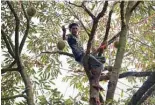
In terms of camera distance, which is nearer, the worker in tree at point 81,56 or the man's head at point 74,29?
the worker in tree at point 81,56

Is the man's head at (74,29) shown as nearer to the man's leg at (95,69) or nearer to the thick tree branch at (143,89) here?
the man's leg at (95,69)

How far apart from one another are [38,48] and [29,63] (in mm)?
460

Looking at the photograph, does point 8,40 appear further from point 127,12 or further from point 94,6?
point 127,12

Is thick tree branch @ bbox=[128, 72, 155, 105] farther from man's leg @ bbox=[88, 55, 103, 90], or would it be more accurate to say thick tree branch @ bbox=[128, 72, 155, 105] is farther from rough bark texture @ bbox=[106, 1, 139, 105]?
man's leg @ bbox=[88, 55, 103, 90]

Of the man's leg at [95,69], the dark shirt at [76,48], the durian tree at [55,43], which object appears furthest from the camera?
the durian tree at [55,43]

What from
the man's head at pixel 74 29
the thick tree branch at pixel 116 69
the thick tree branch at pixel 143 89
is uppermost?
the man's head at pixel 74 29

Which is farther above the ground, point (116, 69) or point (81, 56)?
point (81, 56)

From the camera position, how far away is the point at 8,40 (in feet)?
12.9

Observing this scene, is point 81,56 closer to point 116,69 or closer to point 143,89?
point 116,69

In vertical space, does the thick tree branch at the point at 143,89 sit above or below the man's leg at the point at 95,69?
below

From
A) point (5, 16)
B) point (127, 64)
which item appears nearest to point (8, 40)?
point (5, 16)

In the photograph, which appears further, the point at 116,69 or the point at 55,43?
the point at 55,43

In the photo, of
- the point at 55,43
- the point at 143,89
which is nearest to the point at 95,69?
the point at 143,89

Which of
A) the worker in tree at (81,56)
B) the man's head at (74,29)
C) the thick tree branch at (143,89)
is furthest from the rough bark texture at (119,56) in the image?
the man's head at (74,29)
